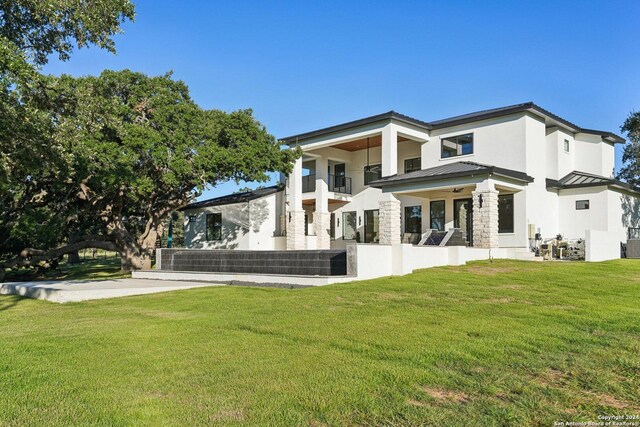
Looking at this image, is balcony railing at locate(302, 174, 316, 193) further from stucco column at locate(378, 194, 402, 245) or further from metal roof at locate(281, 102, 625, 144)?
stucco column at locate(378, 194, 402, 245)

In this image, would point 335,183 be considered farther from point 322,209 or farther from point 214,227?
point 214,227

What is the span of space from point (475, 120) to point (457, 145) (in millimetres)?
1550

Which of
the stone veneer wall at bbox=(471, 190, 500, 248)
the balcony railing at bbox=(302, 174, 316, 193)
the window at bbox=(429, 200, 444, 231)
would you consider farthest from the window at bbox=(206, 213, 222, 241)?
the stone veneer wall at bbox=(471, 190, 500, 248)

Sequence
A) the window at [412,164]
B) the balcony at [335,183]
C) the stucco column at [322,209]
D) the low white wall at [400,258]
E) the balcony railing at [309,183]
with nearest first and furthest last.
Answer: the low white wall at [400,258] → the window at [412,164] → the stucco column at [322,209] → the balcony railing at [309,183] → the balcony at [335,183]

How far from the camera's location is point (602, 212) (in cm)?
2012

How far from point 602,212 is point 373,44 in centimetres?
1248

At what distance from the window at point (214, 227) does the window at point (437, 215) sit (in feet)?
40.1

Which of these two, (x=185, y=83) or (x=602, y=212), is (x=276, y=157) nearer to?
(x=185, y=83)

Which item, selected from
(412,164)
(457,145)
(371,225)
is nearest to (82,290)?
(371,225)

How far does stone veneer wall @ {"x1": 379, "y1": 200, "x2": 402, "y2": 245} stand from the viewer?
20.6m

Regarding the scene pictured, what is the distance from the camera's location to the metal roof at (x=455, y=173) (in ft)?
57.9

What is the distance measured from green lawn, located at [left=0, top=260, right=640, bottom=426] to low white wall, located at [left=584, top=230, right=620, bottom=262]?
8.91 m

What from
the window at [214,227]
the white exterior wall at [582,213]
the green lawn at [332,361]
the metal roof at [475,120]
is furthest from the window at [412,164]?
the green lawn at [332,361]

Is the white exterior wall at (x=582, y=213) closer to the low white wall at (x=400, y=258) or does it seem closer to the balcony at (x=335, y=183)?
the low white wall at (x=400, y=258)
